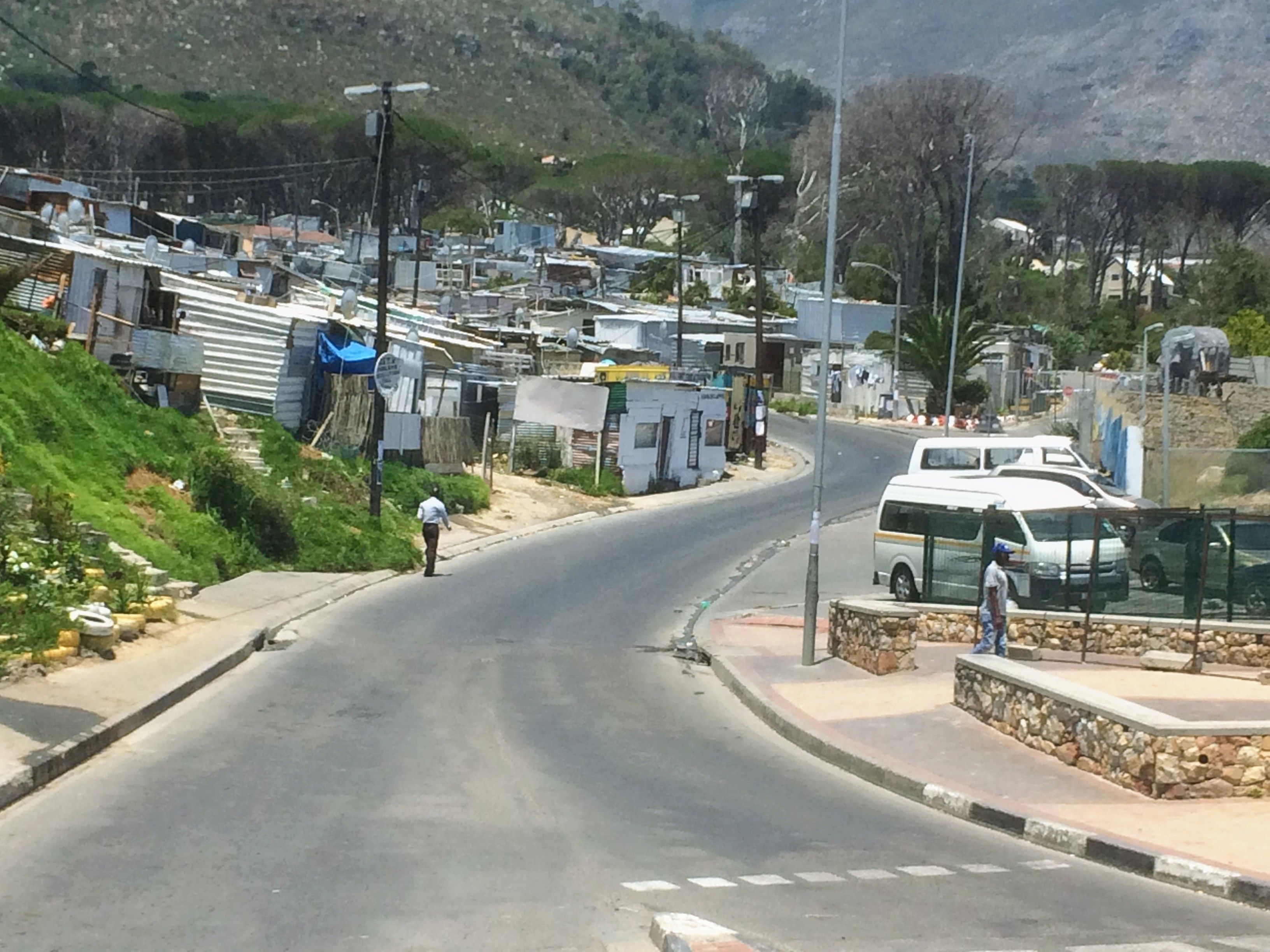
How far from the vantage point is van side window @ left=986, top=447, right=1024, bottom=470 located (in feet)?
107

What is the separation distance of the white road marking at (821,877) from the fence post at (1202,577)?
35.4 ft

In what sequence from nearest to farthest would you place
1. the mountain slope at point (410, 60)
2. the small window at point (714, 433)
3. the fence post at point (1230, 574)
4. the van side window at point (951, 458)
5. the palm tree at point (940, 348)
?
the fence post at point (1230, 574), the van side window at point (951, 458), the small window at point (714, 433), the palm tree at point (940, 348), the mountain slope at point (410, 60)

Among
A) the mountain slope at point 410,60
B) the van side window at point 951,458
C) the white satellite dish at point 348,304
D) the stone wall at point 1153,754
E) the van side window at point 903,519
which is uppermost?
the mountain slope at point 410,60

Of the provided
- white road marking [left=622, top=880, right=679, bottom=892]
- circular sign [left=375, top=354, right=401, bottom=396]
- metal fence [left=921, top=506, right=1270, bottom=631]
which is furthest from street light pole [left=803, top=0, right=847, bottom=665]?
circular sign [left=375, top=354, right=401, bottom=396]

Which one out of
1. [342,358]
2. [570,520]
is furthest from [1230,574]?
[342,358]

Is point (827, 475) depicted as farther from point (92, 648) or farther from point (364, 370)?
point (92, 648)

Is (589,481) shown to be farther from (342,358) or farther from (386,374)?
(386,374)

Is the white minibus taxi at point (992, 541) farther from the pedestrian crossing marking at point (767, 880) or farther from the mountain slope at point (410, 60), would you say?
the mountain slope at point (410, 60)

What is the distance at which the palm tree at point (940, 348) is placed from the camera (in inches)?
2559

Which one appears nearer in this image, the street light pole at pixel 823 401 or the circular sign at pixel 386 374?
the street light pole at pixel 823 401

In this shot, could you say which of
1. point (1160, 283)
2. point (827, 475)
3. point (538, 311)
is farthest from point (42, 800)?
point (1160, 283)

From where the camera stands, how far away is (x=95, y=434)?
2455 centimetres

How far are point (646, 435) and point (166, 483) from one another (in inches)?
811

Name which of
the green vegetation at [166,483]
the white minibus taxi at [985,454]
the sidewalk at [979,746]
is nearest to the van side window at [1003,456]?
the white minibus taxi at [985,454]
